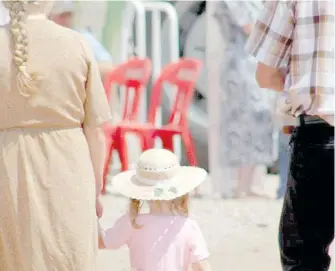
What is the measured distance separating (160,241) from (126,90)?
2739 mm

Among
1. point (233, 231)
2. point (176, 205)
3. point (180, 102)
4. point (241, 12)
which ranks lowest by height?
point (233, 231)

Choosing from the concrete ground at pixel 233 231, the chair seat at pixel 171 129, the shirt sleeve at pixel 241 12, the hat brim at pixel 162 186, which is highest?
the shirt sleeve at pixel 241 12

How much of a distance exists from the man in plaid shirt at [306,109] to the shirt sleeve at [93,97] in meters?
0.47

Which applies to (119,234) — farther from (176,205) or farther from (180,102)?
(180,102)

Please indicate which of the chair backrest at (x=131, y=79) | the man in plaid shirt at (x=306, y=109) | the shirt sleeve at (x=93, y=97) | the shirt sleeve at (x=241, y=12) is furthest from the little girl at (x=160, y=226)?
the chair backrest at (x=131, y=79)

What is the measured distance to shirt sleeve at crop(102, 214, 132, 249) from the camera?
7.89ft

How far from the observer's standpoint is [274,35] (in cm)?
206

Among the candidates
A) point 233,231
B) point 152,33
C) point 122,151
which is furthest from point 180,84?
point 233,231

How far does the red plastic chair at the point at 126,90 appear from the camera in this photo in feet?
15.8

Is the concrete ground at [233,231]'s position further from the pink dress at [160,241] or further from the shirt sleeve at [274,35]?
the shirt sleeve at [274,35]

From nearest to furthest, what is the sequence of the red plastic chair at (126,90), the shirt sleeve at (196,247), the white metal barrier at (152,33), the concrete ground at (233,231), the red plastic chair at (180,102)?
the shirt sleeve at (196,247)
the concrete ground at (233,231)
the red plastic chair at (180,102)
the red plastic chair at (126,90)
the white metal barrier at (152,33)

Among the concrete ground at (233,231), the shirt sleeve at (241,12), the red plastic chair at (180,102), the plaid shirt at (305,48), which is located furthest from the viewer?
the red plastic chair at (180,102)

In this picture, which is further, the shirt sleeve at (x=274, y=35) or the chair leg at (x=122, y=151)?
the chair leg at (x=122, y=151)

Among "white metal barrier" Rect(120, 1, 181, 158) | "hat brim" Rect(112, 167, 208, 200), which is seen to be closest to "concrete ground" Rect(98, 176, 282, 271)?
"white metal barrier" Rect(120, 1, 181, 158)
